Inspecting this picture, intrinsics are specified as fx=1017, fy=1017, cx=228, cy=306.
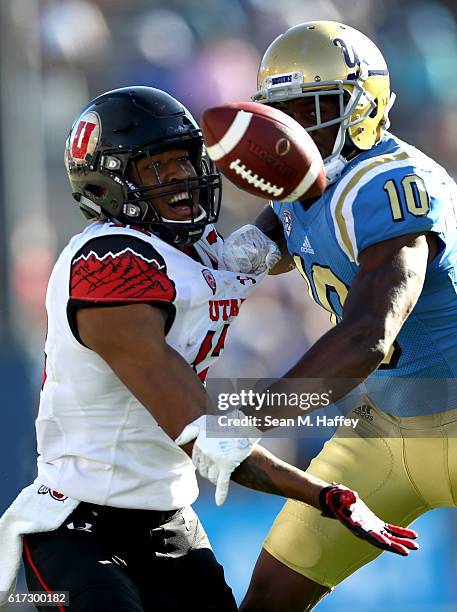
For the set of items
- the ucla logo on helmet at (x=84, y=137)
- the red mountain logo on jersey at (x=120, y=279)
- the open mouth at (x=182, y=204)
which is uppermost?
the ucla logo on helmet at (x=84, y=137)

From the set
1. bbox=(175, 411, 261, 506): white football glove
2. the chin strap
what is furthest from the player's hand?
the chin strap

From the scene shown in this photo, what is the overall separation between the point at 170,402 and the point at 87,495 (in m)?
0.35

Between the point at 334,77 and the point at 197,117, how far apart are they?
6.69 feet

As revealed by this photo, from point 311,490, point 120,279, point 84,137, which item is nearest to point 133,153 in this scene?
point 84,137

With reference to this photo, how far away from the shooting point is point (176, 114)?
233cm

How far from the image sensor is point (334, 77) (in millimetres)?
2609

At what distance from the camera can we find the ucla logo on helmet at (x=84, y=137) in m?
2.30

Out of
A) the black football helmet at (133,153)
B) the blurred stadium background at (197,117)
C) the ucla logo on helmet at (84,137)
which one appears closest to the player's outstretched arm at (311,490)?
the black football helmet at (133,153)

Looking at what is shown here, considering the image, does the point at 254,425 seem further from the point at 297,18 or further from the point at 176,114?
the point at 297,18

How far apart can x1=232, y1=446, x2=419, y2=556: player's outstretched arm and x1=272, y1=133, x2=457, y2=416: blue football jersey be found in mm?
613

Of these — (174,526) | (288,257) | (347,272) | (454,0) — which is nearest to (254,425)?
(174,526)

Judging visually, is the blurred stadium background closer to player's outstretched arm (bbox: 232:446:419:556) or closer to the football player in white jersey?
the football player in white jersey

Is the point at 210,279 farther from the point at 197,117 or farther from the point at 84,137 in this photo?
the point at 197,117

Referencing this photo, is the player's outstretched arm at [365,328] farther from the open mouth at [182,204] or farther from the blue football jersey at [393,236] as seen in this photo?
the open mouth at [182,204]
